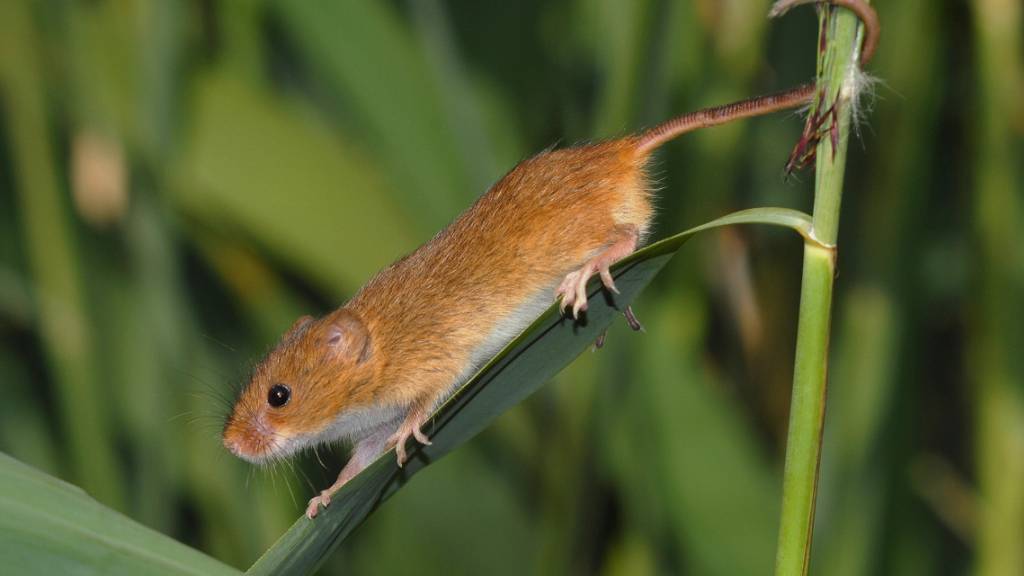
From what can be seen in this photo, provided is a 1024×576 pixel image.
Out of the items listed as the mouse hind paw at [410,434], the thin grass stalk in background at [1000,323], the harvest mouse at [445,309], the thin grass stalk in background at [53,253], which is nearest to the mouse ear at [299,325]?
the harvest mouse at [445,309]

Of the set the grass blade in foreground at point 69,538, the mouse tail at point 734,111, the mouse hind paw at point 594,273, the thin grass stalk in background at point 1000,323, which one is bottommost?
the thin grass stalk in background at point 1000,323

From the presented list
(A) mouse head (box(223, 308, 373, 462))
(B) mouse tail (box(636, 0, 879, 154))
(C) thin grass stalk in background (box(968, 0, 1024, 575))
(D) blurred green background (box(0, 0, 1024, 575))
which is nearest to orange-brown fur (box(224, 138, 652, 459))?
(A) mouse head (box(223, 308, 373, 462))

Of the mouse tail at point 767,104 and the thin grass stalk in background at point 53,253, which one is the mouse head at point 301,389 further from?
the thin grass stalk in background at point 53,253

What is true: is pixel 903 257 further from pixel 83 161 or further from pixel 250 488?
pixel 83 161

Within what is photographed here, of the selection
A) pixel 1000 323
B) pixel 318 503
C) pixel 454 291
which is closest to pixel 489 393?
pixel 318 503

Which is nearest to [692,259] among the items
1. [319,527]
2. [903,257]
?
[903,257]

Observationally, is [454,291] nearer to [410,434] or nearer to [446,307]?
[446,307]
